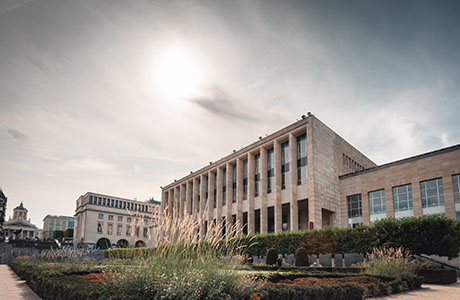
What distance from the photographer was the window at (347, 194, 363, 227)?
3575 centimetres

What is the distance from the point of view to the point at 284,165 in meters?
40.0

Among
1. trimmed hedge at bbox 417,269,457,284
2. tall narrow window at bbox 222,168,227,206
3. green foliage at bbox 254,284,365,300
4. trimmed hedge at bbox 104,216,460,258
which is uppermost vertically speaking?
tall narrow window at bbox 222,168,227,206

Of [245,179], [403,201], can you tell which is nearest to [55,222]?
[245,179]

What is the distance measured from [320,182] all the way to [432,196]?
10.2 metres

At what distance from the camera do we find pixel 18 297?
11.0 m

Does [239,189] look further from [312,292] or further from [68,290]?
[68,290]

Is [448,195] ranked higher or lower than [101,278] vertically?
higher

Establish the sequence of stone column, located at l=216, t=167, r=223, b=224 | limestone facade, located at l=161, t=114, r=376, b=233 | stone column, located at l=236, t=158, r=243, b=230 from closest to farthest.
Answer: limestone facade, located at l=161, t=114, r=376, b=233 → stone column, located at l=236, t=158, r=243, b=230 → stone column, located at l=216, t=167, r=223, b=224

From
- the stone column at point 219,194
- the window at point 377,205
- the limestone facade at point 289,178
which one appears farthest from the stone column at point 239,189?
the window at point 377,205

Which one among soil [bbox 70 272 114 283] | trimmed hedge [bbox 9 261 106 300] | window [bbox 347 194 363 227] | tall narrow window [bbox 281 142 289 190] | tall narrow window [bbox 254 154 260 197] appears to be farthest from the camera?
tall narrow window [bbox 254 154 260 197]

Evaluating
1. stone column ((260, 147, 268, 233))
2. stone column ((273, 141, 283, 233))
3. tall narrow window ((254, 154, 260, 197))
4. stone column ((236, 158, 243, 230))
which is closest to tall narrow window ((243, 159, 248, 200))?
stone column ((236, 158, 243, 230))

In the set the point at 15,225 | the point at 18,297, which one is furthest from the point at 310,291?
the point at 15,225

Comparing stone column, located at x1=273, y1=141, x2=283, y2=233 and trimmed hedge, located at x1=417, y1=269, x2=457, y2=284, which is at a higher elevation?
stone column, located at x1=273, y1=141, x2=283, y2=233

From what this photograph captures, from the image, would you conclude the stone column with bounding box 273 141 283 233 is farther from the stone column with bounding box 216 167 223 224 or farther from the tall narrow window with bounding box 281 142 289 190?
the stone column with bounding box 216 167 223 224
